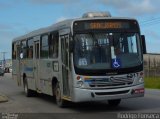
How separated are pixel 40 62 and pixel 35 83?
64.5 inches

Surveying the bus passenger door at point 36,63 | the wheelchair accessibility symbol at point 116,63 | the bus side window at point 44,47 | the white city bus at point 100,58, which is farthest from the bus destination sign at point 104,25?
the bus passenger door at point 36,63

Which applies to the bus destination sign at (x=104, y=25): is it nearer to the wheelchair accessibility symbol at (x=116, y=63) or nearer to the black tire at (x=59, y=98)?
the wheelchair accessibility symbol at (x=116, y=63)

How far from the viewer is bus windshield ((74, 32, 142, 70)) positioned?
15703 millimetres

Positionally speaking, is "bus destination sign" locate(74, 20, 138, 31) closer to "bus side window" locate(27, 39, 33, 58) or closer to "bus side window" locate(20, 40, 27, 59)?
"bus side window" locate(27, 39, 33, 58)

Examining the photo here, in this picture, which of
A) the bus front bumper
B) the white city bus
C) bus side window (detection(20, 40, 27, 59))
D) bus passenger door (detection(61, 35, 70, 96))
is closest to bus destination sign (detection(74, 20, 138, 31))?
the white city bus

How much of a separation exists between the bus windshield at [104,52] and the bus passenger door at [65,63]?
68 centimetres

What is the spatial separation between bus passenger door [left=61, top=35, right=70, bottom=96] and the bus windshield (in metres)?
0.68

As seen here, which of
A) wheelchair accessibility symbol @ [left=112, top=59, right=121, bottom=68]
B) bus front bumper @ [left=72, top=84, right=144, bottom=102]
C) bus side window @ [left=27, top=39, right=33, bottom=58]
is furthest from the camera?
bus side window @ [left=27, top=39, right=33, bottom=58]

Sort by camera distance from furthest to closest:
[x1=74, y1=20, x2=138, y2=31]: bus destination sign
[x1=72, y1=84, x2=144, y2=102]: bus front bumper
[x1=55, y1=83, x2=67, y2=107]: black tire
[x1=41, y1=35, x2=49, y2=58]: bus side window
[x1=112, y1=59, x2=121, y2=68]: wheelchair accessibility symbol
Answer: [x1=41, y1=35, x2=49, y2=58]: bus side window → [x1=55, y1=83, x2=67, y2=107]: black tire → [x1=74, y1=20, x2=138, y2=31]: bus destination sign → [x1=112, y1=59, x2=121, y2=68]: wheelchair accessibility symbol → [x1=72, y1=84, x2=144, y2=102]: bus front bumper

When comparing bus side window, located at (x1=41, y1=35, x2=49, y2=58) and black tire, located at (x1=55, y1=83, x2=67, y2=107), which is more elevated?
bus side window, located at (x1=41, y1=35, x2=49, y2=58)

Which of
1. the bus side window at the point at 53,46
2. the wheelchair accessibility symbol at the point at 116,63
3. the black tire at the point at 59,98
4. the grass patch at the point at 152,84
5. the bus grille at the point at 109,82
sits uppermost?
the bus side window at the point at 53,46

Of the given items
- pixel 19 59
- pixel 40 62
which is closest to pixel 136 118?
pixel 40 62

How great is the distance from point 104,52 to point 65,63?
160cm

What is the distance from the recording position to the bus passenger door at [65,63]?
53.9ft
